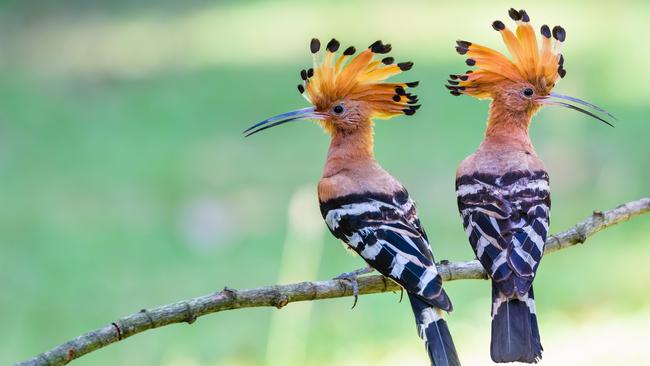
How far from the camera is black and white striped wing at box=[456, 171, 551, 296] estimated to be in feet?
6.13

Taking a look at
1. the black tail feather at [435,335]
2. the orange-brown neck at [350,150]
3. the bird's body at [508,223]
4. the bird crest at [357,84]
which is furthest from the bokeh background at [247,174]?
the black tail feather at [435,335]

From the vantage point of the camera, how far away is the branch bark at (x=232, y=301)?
153 cm

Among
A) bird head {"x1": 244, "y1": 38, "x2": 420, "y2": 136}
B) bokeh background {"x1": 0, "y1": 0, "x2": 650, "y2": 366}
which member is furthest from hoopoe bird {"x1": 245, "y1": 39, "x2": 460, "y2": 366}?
bokeh background {"x1": 0, "y1": 0, "x2": 650, "y2": 366}

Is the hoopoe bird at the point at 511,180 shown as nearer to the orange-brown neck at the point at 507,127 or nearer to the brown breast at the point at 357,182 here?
the orange-brown neck at the point at 507,127

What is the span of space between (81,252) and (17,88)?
3236 mm

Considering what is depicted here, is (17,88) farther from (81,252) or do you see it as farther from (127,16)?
(81,252)

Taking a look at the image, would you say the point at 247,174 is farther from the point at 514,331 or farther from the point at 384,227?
the point at 514,331

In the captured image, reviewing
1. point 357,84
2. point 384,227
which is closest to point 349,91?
point 357,84

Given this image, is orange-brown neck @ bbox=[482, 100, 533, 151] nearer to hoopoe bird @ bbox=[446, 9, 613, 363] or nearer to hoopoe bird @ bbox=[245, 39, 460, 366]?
hoopoe bird @ bbox=[446, 9, 613, 363]

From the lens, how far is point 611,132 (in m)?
5.96

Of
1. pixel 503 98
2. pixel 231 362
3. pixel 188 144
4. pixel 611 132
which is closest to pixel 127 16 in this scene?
pixel 188 144

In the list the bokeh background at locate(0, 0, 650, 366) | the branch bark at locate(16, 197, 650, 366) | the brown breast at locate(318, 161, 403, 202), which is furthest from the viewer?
the bokeh background at locate(0, 0, 650, 366)

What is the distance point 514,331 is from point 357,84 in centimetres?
54

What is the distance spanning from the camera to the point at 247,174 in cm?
595
